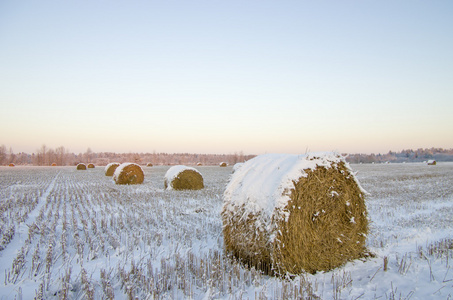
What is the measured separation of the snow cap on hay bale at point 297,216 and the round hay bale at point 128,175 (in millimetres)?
15039

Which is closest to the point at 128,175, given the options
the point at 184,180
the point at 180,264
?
the point at 184,180

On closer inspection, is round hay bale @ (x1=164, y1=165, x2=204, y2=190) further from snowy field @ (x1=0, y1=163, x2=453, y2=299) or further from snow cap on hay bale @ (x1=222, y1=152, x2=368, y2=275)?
snow cap on hay bale @ (x1=222, y1=152, x2=368, y2=275)

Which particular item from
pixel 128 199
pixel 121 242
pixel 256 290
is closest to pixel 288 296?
pixel 256 290

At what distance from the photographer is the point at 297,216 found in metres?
4.14

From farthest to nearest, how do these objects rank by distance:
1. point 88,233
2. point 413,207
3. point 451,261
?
point 413,207, point 88,233, point 451,261

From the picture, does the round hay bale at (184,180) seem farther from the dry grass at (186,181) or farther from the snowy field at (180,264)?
the snowy field at (180,264)

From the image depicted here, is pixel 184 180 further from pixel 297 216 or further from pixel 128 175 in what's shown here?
pixel 297 216

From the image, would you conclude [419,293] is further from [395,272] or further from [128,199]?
[128,199]

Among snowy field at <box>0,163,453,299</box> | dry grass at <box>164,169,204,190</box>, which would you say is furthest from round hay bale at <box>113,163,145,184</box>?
snowy field at <box>0,163,453,299</box>

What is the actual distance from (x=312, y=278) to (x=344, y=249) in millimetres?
915

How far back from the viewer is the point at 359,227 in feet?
15.3

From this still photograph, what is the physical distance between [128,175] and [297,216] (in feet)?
53.6

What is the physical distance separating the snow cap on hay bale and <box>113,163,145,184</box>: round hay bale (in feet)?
49.3

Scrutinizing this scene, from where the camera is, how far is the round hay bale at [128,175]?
715 inches
